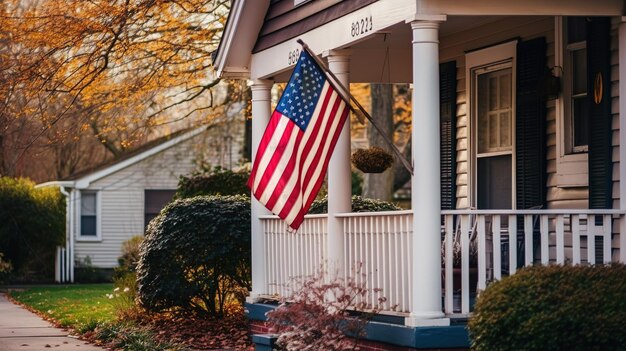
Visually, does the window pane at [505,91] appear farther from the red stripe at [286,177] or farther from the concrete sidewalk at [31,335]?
the concrete sidewalk at [31,335]

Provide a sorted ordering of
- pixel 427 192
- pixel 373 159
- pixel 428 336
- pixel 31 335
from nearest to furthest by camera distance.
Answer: pixel 428 336, pixel 427 192, pixel 373 159, pixel 31 335

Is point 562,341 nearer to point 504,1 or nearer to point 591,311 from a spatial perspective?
point 591,311

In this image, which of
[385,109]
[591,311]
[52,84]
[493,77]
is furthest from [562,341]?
[385,109]

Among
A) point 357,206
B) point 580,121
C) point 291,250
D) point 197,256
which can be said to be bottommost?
point 197,256

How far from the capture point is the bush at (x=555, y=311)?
892 cm

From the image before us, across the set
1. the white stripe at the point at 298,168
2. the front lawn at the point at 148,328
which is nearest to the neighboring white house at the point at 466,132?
the white stripe at the point at 298,168

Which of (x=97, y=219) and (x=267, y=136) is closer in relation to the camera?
(x=267, y=136)

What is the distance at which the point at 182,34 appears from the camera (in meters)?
21.7

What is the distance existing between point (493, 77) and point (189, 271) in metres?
5.69

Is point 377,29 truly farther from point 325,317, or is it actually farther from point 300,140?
point 325,317

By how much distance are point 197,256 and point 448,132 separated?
424cm

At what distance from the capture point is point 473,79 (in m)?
14.2

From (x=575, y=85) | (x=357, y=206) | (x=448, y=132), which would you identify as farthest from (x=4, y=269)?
(x=575, y=85)

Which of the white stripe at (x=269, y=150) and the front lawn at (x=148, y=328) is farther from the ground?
the white stripe at (x=269, y=150)
